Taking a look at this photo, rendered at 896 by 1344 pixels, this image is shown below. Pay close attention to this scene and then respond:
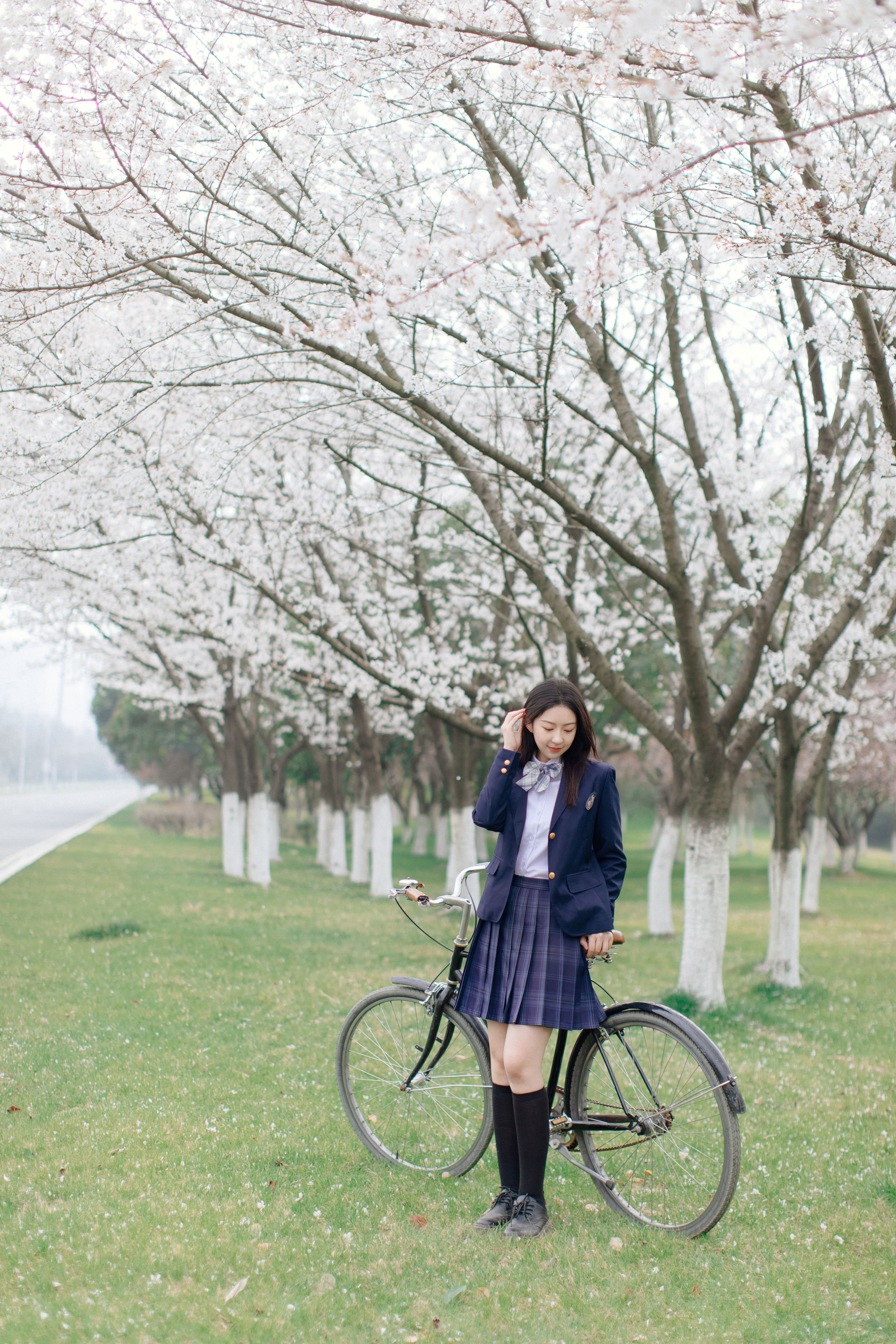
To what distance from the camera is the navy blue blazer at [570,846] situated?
3.90m

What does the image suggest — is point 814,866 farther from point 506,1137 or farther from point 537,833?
point 537,833

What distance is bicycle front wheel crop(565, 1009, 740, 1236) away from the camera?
3787mm

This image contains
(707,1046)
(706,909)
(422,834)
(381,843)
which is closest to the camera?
(707,1046)

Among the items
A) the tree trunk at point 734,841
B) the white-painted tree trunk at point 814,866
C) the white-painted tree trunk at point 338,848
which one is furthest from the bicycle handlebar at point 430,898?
the tree trunk at point 734,841

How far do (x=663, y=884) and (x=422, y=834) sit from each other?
2046cm

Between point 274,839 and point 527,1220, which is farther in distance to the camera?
point 274,839

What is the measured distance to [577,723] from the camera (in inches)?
157

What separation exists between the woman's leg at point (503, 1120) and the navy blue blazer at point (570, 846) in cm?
50

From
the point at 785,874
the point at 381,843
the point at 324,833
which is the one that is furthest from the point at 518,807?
the point at 324,833

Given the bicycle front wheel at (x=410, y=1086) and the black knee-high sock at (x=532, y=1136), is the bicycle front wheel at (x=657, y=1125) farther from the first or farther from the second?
the bicycle front wheel at (x=410, y=1086)

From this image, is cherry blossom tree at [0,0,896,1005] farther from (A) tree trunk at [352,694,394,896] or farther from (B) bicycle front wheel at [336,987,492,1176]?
(A) tree trunk at [352,694,394,896]

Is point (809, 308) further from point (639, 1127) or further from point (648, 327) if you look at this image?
point (639, 1127)

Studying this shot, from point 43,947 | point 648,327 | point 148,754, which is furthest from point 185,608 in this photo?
point 148,754

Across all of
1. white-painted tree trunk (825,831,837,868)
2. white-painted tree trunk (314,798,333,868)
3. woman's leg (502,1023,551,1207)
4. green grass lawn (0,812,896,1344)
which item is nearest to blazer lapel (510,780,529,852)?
woman's leg (502,1023,551,1207)
